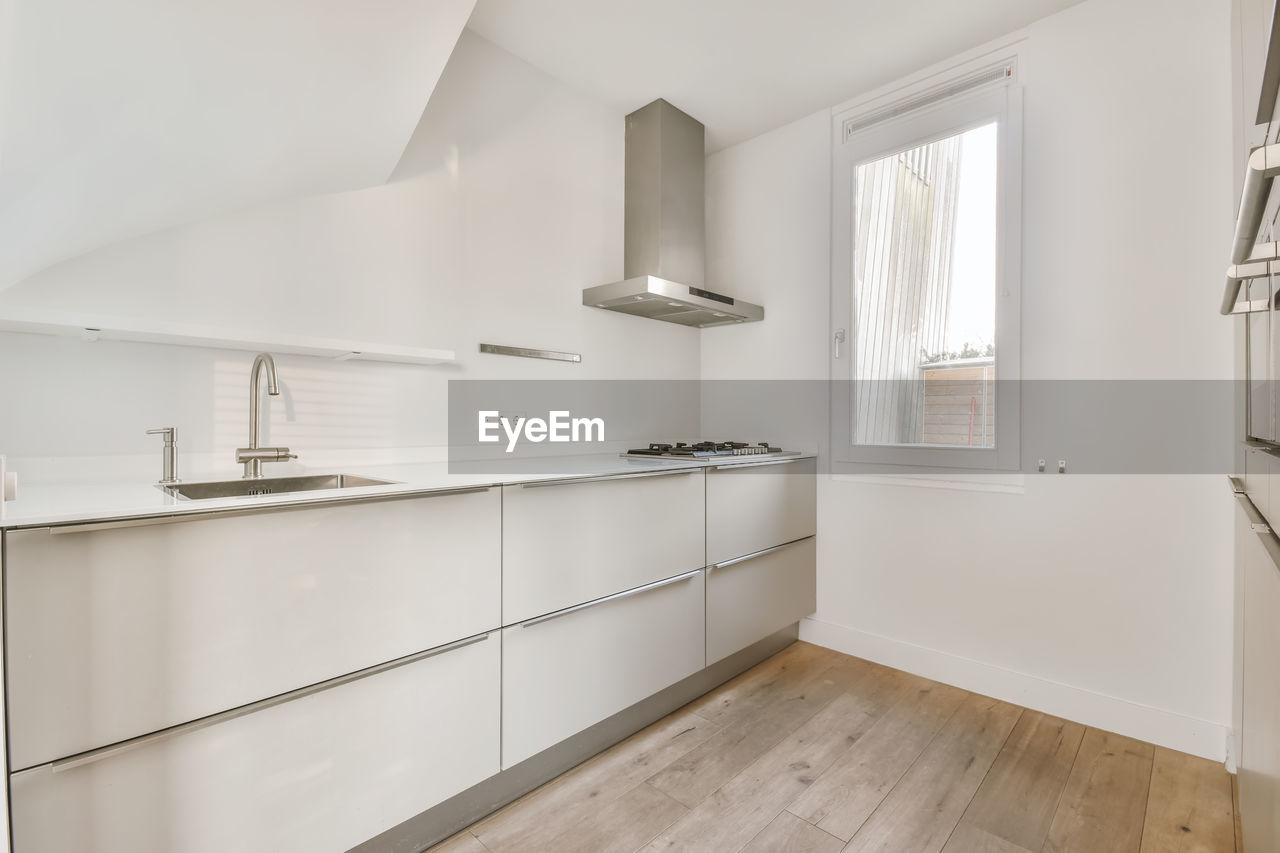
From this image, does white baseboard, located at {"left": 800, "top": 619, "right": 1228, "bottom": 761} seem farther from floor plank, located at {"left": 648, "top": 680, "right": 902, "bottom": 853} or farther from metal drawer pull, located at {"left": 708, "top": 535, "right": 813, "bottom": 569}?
metal drawer pull, located at {"left": 708, "top": 535, "right": 813, "bottom": 569}

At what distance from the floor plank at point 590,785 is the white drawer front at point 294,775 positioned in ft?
0.57

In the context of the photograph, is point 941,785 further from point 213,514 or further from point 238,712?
point 213,514

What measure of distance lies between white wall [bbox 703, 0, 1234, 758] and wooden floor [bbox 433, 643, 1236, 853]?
0.21m

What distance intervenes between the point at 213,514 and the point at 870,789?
186 cm

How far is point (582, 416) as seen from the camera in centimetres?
269

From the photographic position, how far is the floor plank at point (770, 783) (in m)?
1.51

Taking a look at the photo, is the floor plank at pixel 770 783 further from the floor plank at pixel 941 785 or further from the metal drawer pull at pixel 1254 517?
the metal drawer pull at pixel 1254 517

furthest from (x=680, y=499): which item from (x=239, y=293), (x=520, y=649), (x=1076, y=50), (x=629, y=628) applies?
(x=1076, y=50)

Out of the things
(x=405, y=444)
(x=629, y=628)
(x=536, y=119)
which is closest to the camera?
(x=629, y=628)

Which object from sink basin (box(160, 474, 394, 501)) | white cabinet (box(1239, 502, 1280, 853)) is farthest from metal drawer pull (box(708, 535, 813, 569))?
white cabinet (box(1239, 502, 1280, 853))

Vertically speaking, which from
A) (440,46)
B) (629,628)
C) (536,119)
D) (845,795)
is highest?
(536,119)

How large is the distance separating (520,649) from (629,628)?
436 millimetres

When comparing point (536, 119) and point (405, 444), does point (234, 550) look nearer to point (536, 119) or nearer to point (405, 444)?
point (405, 444)

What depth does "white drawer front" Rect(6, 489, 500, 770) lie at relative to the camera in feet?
3.08
